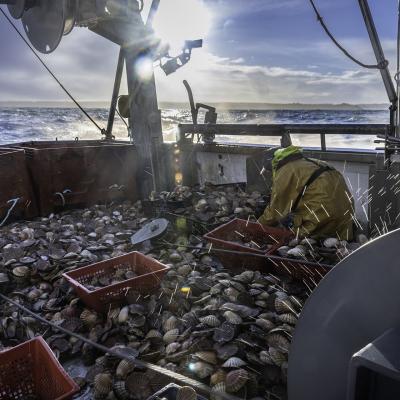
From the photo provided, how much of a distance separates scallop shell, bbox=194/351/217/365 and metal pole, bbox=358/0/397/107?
12.5 ft

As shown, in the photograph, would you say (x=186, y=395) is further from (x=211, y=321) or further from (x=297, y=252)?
(x=297, y=252)

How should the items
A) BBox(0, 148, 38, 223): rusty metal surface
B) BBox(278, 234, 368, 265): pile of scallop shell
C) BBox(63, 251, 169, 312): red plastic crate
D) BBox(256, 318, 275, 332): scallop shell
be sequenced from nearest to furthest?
BBox(256, 318, 275, 332): scallop shell < BBox(63, 251, 169, 312): red plastic crate < BBox(278, 234, 368, 265): pile of scallop shell < BBox(0, 148, 38, 223): rusty metal surface

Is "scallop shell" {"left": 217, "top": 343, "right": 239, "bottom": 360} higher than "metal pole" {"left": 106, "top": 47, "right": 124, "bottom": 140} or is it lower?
lower

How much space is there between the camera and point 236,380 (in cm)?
256

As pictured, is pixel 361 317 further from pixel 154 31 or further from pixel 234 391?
pixel 154 31

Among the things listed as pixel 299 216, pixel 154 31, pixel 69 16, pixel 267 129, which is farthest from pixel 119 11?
pixel 299 216

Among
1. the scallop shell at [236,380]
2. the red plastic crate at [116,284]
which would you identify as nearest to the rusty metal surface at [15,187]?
the red plastic crate at [116,284]

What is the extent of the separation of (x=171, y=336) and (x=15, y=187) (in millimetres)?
5107

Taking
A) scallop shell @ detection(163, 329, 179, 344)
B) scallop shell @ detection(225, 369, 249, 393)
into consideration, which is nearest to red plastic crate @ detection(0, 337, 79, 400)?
scallop shell @ detection(163, 329, 179, 344)

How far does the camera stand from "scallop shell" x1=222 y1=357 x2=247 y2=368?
8.91 ft

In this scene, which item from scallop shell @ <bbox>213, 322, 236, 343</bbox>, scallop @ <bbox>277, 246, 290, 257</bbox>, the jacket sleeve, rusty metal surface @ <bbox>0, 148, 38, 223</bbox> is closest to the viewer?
scallop shell @ <bbox>213, 322, 236, 343</bbox>

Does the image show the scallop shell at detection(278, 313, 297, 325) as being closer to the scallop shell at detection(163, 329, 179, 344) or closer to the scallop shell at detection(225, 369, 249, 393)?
the scallop shell at detection(225, 369, 249, 393)

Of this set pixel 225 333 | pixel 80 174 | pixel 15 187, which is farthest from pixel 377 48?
pixel 15 187

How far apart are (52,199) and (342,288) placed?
7074mm
